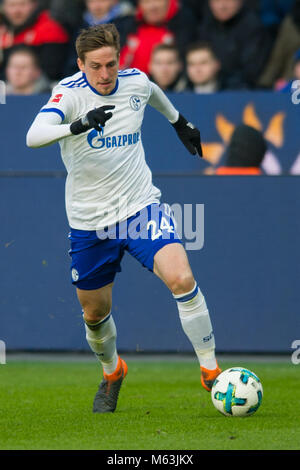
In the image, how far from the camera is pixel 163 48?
34.7ft

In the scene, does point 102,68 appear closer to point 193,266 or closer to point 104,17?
point 193,266

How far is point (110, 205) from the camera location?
6664 millimetres

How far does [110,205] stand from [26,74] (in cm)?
474

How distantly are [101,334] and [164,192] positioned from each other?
2.65m

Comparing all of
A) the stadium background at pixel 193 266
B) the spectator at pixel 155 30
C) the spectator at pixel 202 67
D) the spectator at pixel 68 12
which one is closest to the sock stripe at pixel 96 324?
the stadium background at pixel 193 266

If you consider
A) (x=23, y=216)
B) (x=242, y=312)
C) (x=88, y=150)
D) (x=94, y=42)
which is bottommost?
(x=242, y=312)

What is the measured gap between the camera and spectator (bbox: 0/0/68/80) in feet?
37.9

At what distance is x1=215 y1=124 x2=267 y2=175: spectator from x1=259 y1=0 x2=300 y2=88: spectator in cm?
142

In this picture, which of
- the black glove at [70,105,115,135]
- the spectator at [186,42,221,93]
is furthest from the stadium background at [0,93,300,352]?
the black glove at [70,105,115,135]

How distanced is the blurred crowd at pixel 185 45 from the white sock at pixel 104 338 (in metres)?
4.07

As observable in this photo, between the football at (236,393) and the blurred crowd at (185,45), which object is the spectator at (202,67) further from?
the football at (236,393)

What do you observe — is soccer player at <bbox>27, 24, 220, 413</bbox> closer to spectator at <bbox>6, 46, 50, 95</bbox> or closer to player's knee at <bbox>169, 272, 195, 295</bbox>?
player's knee at <bbox>169, 272, 195, 295</bbox>
